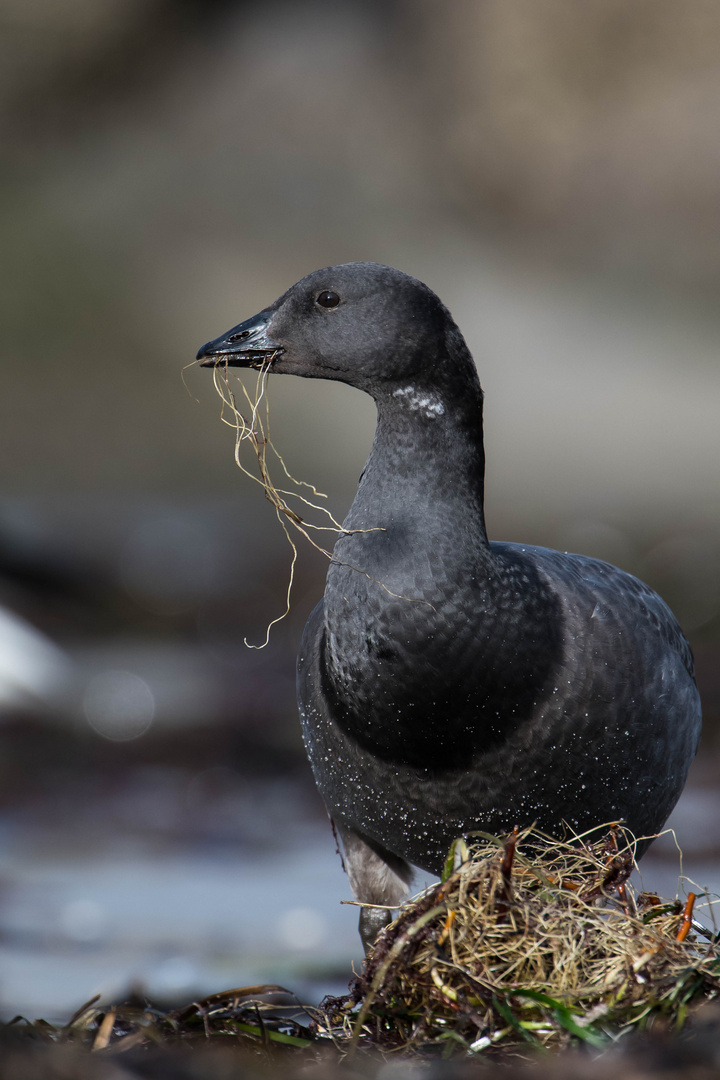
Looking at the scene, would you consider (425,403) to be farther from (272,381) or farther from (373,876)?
(272,381)

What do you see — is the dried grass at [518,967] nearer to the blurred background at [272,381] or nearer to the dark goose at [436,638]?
the dark goose at [436,638]

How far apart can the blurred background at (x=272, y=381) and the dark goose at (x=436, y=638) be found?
1894 millimetres

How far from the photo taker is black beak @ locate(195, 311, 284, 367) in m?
4.01

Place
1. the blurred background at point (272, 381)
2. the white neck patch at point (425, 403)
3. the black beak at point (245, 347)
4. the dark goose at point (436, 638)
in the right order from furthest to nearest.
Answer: the blurred background at point (272, 381), the black beak at point (245, 347), the white neck patch at point (425, 403), the dark goose at point (436, 638)

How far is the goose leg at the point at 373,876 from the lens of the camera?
461 centimetres

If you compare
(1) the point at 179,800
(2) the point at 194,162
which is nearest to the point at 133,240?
(2) the point at 194,162

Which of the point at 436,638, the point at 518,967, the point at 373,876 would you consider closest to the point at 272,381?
the point at 373,876

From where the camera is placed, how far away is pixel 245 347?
4023 mm

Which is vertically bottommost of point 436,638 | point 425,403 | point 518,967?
point 518,967

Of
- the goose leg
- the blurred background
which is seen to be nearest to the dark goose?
the goose leg

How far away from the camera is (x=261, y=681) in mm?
10648

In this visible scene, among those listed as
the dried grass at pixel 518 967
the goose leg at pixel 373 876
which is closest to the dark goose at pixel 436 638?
the goose leg at pixel 373 876

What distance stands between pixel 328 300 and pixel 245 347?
1.11 ft

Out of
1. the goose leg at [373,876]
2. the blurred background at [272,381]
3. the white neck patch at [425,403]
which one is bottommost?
the goose leg at [373,876]
